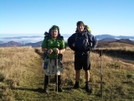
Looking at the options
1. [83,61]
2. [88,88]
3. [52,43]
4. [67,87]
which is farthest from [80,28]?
[67,87]

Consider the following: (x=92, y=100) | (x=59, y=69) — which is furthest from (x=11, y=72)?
(x=92, y=100)

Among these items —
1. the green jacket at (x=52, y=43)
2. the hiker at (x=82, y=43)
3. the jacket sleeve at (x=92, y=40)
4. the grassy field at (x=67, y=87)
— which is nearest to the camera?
the grassy field at (x=67, y=87)

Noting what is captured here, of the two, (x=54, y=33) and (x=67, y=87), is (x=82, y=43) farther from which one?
(x=67, y=87)

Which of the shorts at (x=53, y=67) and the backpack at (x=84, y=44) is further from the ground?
the backpack at (x=84, y=44)

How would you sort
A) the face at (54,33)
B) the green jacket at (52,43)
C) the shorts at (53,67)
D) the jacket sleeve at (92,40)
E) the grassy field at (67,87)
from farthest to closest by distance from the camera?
the shorts at (53,67) → the jacket sleeve at (92,40) → the green jacket at (52,43) → the face at (54,33) → the grassy field at (67,87)

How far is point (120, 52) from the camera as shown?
92.5ft

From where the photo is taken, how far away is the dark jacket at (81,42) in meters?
9.23

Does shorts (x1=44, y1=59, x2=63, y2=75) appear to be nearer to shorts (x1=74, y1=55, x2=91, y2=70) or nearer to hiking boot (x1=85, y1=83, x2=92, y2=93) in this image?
shorts (x1=74, y1=55, x2=91, y2=70)

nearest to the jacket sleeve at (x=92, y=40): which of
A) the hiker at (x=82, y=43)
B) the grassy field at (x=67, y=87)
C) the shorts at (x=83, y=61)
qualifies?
the hiker at (x=82, y=43)

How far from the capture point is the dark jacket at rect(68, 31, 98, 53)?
30.3 ft

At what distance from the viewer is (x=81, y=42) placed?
9250 millimetres

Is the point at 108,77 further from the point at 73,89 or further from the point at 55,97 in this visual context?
the point at 55,97

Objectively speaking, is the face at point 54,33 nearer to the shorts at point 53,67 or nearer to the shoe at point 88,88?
the shorts at point 53,67

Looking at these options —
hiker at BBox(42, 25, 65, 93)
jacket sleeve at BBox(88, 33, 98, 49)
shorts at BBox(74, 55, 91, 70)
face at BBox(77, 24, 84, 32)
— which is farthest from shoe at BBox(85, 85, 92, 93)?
face at BBox(77, 24, 84, 32)
